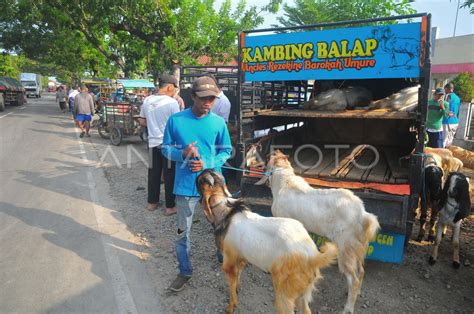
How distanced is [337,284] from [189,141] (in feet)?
7.30

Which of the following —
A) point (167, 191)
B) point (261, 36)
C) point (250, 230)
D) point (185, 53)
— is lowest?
point (167, 191)

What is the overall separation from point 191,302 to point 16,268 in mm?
2199

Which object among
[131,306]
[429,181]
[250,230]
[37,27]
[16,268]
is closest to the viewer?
[250,230]

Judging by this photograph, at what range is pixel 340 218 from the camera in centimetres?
331

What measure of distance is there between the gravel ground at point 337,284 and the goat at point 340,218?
0.44 metres

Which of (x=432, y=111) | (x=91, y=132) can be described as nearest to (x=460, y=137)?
(x=432, y=111)

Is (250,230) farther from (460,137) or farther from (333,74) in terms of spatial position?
(460,137)

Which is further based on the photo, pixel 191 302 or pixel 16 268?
pixel 16 268

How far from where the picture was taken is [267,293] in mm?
3619

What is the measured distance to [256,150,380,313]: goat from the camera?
3242 millimetres

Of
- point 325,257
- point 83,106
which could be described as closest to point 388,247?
point 325,257

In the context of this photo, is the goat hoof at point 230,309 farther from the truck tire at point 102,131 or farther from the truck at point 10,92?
the truck at point 10,92

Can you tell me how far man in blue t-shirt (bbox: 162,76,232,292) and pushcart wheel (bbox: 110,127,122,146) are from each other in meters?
9.22

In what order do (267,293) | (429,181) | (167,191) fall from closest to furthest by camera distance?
(267,293)
(429,181)
(167,191)
